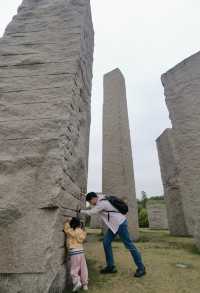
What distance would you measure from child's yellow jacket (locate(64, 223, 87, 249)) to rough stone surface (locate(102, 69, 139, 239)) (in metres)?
3.80

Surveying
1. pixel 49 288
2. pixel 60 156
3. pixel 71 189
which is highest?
pixel 60 156

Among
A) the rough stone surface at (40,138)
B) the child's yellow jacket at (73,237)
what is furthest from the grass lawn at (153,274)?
the rough stone surface at (40,138)

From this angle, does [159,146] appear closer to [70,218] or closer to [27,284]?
[70,218]

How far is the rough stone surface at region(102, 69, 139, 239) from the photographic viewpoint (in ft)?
21.2

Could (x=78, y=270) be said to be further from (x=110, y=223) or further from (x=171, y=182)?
(x=171, y=182)

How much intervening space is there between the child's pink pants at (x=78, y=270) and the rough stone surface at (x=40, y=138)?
11cm

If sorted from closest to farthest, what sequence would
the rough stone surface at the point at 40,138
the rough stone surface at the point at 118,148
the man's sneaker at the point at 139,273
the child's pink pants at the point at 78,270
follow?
the rough stone surface at the point at 40,138
the child's pink pants at the point at 78,270
the man's sneaker at the point at 139,273
the rough stone surface at the point at 118,148

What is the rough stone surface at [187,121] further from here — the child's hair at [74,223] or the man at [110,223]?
the child's hair at [74,223]

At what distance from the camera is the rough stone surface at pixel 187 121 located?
14.3 feet

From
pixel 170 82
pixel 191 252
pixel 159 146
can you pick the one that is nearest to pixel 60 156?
pixel 191 252

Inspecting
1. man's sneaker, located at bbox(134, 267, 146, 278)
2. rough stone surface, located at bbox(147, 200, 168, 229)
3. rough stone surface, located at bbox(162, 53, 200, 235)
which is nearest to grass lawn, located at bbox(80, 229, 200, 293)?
man's sneaker, located at bbox(134, 267, 146, 278)

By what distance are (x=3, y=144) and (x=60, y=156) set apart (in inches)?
26.9

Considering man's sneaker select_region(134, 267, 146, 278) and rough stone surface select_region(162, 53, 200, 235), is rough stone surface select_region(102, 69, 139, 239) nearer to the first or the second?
rough stone surface select_region(162, 53, 200, 235)

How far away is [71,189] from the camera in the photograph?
281 centimetres
